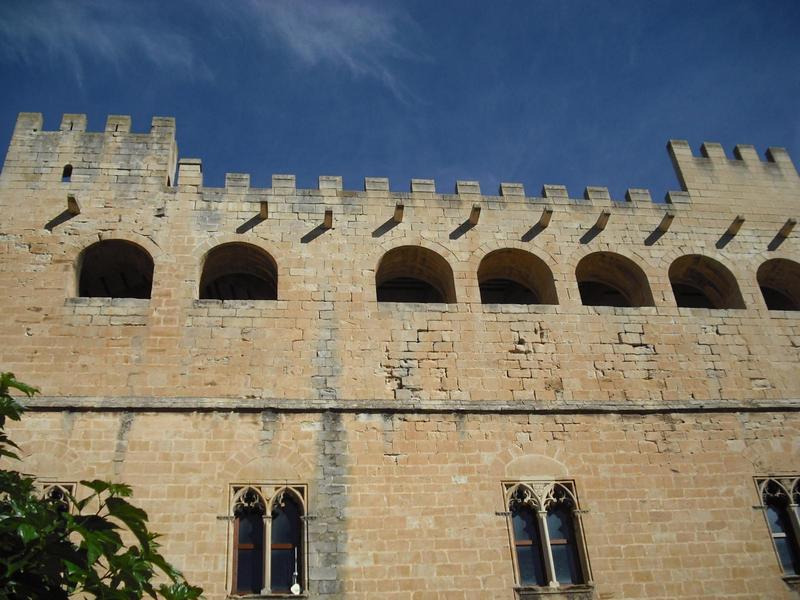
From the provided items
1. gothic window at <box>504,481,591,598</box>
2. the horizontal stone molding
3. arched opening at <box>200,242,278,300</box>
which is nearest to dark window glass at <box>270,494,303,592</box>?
the horizontal stone molding

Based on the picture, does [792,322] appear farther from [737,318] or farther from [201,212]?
[201,212]

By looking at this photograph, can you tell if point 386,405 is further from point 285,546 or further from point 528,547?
point 528,547

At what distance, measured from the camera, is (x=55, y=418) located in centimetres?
934

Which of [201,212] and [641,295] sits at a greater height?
[201,212]

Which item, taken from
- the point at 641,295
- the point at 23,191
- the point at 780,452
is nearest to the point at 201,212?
the point at 23,191

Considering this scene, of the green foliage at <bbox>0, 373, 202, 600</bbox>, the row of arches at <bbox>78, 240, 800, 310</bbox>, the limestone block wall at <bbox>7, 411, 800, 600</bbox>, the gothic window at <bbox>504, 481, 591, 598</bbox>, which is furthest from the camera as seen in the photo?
the row of arches at <bbox>78, 240, 800, 310</bbox>

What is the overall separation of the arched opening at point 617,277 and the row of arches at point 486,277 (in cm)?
2

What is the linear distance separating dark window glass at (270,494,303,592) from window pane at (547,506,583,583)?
10.2 ft

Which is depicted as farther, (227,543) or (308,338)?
(308,338)

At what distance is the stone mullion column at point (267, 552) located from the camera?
28.3ft

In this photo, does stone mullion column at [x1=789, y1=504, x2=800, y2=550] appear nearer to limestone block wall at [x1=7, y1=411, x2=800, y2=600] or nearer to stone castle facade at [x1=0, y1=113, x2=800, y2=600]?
stone castle facade at [x1=0, y1=113, x2=800, y2=600]

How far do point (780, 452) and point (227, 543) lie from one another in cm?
738

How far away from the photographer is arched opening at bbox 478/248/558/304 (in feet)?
38.4

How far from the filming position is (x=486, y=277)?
12.3 meters
